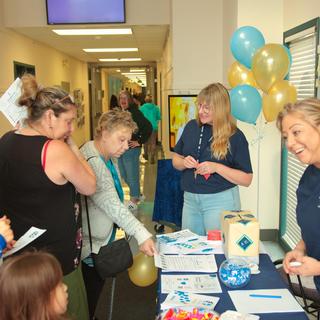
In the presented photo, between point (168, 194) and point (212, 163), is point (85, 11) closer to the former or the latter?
point (168, 194)

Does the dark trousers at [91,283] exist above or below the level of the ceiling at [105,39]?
below

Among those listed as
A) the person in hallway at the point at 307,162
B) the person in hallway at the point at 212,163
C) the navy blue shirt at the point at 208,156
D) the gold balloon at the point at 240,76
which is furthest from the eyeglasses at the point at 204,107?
the gold balloon at the point at 240,76

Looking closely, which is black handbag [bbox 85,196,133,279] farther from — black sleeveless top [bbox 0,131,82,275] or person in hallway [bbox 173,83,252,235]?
person in hallway [bbox 173,83,252,235]

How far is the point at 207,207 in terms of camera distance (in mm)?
2473

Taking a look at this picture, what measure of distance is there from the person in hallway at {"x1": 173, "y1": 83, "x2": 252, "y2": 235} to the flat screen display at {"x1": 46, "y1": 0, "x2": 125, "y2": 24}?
385 centimetres

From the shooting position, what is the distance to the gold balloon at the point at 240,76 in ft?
11.4

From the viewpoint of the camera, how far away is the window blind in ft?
11.0

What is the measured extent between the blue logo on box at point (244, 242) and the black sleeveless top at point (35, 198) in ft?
2.41

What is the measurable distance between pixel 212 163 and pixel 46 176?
1.08 m

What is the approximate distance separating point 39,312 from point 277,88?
2.57m

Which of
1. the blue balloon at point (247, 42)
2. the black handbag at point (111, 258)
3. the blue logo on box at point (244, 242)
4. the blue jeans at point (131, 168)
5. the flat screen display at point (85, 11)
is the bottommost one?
the blue jeans at point (131, 168)

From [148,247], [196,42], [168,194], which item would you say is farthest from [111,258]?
[196,42]

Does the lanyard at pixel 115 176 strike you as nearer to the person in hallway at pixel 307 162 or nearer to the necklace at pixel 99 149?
the necklace at pixel 99 149

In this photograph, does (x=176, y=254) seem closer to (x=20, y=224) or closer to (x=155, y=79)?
(x=20, y=224)
